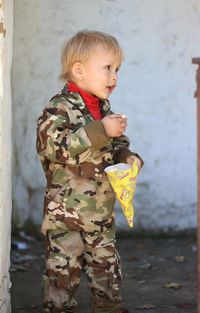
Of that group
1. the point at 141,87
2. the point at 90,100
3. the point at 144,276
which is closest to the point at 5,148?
the point at 90,100

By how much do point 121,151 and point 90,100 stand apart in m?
0.29

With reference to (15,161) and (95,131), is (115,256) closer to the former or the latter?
(95,131)

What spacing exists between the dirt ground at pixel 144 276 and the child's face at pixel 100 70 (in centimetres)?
132

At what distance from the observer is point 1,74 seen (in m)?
3.81

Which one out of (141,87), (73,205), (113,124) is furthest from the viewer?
(141,87)

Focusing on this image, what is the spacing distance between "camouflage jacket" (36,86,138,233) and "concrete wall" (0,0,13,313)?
18 centimetres

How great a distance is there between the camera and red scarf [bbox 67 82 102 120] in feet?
13.0

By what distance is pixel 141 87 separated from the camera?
20.3 feet

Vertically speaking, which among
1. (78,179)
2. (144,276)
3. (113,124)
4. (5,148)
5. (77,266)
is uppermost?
(113,124)

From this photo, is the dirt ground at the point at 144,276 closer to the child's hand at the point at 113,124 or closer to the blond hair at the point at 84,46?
the child's hand at the point at 113,124

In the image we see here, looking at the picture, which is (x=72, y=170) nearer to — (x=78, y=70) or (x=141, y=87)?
(x=78, y=70)

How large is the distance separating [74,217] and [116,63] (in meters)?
0.74

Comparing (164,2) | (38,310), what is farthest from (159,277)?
(164,2)

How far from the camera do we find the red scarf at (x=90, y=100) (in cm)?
396
